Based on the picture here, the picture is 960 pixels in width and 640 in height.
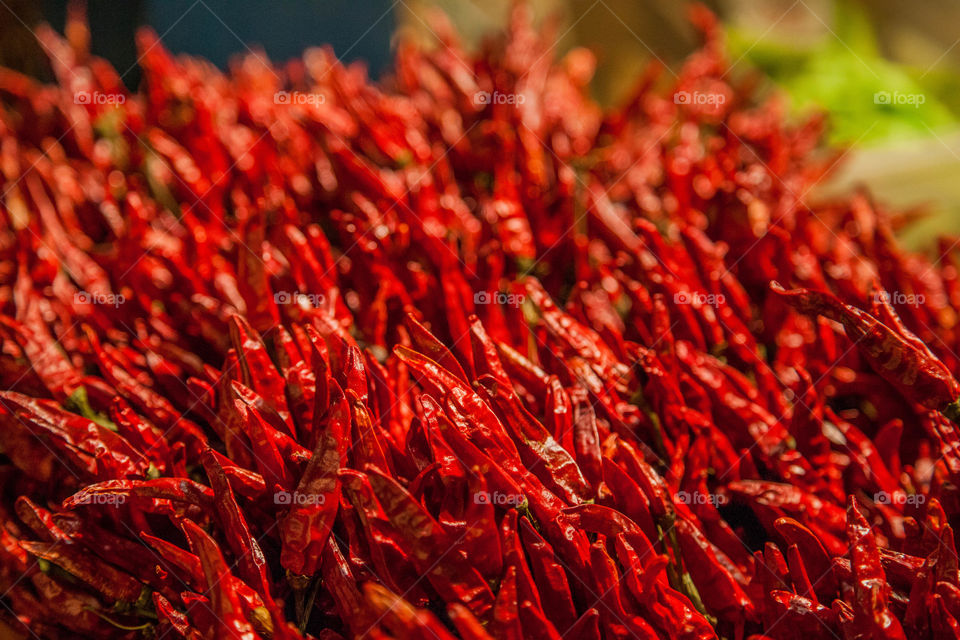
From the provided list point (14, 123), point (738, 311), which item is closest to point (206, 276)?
point (738, 311)

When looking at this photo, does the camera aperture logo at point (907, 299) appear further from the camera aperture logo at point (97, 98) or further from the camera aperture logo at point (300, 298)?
the camera aperture logo at point (97, 98)

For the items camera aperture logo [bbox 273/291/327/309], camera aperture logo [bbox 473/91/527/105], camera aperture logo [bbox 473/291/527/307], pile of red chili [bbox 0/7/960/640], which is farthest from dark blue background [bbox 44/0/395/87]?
camera aperture logo [bbox 473/291/527/307]

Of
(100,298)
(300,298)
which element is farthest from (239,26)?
(300,298)

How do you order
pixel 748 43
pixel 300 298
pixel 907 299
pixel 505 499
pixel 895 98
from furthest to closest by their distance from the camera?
pixel 748 43 < pixel 895 98 < pixel 907 299 < pixel 300 298 < pixel 505 499

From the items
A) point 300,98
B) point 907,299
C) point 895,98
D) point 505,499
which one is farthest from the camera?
point 895,98

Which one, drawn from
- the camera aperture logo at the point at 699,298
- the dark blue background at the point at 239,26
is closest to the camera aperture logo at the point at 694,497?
the camera aperture logo at the point at 699,298

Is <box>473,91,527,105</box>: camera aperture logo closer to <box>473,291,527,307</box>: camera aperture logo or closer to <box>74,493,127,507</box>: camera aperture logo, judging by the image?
<box>473,291,527,307</box>: camera aperture logo

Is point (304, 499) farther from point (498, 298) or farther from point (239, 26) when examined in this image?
point (239, 26)

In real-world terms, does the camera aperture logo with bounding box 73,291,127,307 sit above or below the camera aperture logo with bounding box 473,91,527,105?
below
